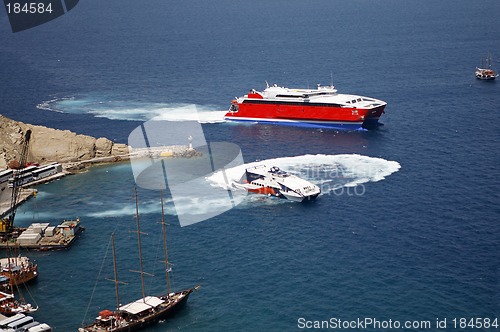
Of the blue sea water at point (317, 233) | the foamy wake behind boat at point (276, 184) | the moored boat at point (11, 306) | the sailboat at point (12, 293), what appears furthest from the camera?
the foamy wake behind boat at point (276, 184)

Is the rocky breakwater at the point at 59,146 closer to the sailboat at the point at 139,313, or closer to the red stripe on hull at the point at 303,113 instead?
the red stripe on hull at the point at 303,113

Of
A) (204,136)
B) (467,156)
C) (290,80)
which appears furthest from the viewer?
(290,80)

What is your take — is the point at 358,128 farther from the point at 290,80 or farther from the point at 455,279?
the point at 455,279

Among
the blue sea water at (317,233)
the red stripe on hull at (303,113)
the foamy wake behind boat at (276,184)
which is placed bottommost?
the blue sea water at (317,233)

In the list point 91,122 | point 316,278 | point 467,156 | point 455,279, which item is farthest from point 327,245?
point 91,122

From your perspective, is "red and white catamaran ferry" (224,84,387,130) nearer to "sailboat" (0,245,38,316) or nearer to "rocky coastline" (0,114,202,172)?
"rocky coastline" (0,114,202,172)

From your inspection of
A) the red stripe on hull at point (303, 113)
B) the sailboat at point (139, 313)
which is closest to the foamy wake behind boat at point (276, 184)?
the sailboat at point (139, 313)
